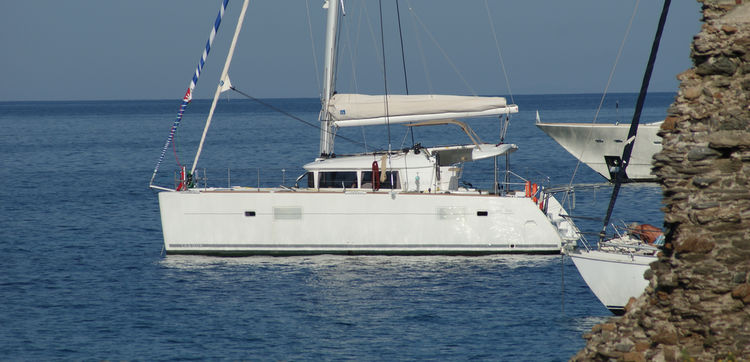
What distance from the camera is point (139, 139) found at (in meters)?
108

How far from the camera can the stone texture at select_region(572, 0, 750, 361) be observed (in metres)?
10.3

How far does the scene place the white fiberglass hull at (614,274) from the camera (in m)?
20.5

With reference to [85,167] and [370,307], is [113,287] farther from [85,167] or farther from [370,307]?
[85,167]

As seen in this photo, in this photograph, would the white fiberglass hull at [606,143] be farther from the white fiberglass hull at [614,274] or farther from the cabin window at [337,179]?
the white fiberglass hull at [614,274]

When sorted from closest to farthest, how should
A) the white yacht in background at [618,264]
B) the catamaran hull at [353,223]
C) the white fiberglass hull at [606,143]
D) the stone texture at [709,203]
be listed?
the stone texture at [709,203] → the white yacht in background at [618,264] → the catamaran hull at [353,223] → the white fiberglass hull at [606,143]

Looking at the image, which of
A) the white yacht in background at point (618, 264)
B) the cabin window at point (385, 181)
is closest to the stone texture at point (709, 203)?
the white yacht in background at point (618, 264)

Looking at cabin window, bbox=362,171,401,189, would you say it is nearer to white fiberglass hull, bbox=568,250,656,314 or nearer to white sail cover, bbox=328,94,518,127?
white sail cover, bbox=328,94,518,127

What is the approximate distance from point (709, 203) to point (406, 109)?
66.4 ft

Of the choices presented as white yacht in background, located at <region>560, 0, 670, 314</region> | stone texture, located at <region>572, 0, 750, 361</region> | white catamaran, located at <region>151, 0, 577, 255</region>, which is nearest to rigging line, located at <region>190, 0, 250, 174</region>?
white catamaran, located at <region>151, 0, 577, 255</region>

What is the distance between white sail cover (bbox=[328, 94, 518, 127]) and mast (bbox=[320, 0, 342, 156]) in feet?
1.01

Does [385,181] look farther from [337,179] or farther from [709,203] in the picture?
[709,203]

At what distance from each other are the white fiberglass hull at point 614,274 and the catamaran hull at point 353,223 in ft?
21.3

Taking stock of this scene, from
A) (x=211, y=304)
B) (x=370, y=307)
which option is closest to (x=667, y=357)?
(x=370, y=307)

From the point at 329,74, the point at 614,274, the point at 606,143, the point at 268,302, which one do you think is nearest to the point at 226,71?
the point at 329,74
